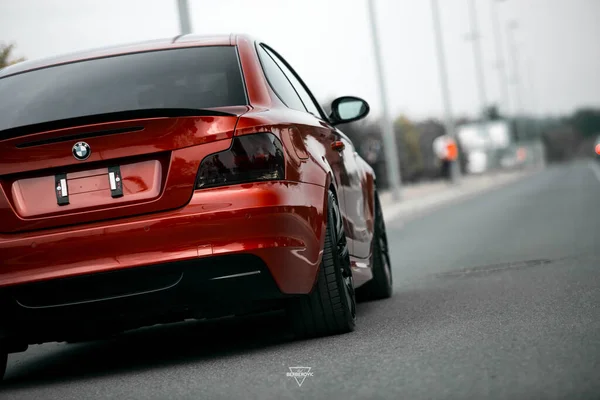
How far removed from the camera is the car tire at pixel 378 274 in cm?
774

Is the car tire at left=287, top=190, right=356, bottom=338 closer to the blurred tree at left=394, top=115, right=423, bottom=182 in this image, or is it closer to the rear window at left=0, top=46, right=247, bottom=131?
the rear window at left=0, top=46, right=247, bottom=131

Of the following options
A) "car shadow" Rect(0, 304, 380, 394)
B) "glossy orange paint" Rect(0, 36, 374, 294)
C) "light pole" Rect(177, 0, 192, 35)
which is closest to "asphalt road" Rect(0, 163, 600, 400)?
"car shadow" Rect(0, 304, 380, 394)

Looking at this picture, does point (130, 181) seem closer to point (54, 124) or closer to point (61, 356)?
point (54, 124)

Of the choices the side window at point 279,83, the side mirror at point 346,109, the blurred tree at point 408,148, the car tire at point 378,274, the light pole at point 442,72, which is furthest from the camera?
the blurred tree at point 408,148

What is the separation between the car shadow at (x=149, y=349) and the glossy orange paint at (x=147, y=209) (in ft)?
2.56

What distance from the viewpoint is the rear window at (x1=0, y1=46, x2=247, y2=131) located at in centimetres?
541

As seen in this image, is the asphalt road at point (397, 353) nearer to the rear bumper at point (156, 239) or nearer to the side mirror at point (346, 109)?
the rear bumper at point (156, 239)

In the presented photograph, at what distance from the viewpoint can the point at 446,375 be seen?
433 centimetres

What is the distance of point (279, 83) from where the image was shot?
6.03 m

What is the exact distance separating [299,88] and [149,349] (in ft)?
6.02

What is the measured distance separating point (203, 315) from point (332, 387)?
3.67 feet

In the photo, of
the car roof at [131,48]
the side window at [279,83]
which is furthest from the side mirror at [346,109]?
the car roof at [131,48]

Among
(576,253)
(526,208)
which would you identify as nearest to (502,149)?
(526,208)

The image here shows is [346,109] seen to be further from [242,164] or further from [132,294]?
[132,294]
